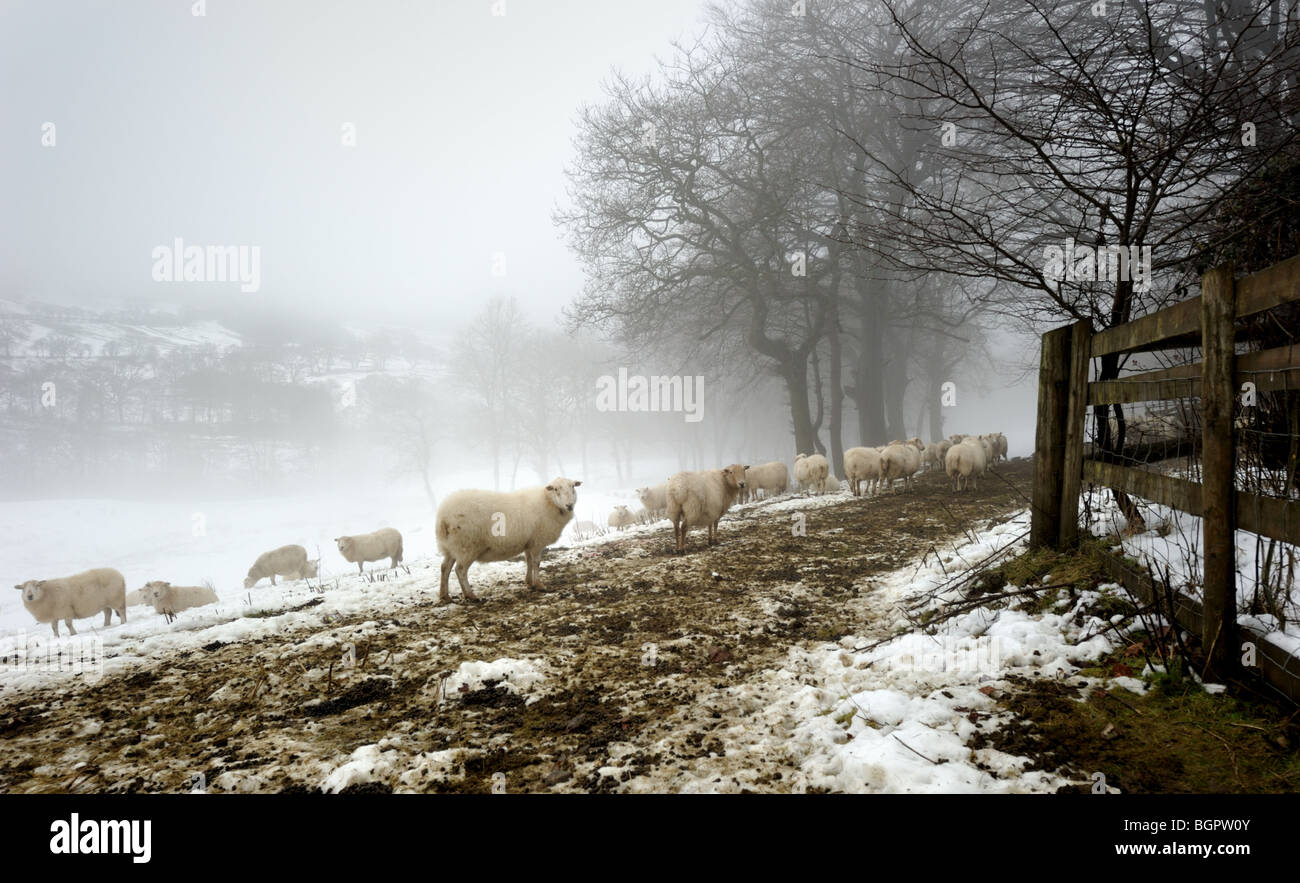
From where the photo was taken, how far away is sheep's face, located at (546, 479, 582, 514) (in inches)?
281

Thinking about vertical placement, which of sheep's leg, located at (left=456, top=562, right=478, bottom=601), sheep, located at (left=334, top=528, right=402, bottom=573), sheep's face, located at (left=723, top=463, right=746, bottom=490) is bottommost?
sheep, located at (left=334, top=528, right=402, bottom=573)

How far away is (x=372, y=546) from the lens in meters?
17.3

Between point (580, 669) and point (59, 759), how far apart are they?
3103 millimetres

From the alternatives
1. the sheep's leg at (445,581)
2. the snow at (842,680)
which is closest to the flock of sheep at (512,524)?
the sheep's leg at (445,581)

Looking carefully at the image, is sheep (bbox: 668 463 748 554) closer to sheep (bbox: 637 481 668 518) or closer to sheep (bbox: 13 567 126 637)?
sheep (bbox: 637 481 668 518)

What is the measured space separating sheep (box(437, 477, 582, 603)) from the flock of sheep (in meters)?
0.01

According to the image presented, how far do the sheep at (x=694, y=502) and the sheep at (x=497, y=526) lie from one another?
2.49 meters

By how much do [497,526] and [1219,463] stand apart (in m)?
6.50

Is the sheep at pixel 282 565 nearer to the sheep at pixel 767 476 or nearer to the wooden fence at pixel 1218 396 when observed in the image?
the sheep at pixel 767 476

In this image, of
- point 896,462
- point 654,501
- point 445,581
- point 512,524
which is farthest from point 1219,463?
point 654,501

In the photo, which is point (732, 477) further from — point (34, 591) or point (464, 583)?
point (34, 591)

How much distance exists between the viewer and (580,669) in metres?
4.12

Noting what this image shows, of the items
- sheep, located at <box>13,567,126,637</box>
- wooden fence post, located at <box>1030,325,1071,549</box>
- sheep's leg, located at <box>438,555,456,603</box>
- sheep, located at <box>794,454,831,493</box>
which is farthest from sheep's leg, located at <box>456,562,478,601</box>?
sheep, located at <box>794,454,831,493</box>
